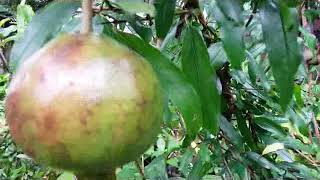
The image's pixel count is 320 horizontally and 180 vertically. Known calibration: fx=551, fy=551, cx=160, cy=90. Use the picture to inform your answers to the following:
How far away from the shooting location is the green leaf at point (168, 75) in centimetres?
66

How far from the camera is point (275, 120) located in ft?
4.03

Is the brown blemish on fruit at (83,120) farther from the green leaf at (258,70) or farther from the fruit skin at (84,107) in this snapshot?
the green leaf at (258,70)

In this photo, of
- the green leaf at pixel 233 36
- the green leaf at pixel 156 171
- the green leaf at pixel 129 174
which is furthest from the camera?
the green leaf at pixel 129 174

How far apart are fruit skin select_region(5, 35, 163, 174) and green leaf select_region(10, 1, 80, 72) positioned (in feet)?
0.71

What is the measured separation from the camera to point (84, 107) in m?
0.43

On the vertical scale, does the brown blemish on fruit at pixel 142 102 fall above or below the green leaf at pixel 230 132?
above

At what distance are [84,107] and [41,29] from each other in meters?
0.31

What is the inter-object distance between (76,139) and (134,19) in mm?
496

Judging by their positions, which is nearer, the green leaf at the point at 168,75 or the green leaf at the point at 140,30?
the green leaf at the point at 168,75

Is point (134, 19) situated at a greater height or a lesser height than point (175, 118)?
greater

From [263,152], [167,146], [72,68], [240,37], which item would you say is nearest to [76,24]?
[240,37]

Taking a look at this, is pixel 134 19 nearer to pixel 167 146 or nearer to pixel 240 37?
pixel 240 37

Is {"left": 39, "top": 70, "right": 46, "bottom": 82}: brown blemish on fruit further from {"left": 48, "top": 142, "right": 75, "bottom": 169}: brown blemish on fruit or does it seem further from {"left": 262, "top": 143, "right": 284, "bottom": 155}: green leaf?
{"left": 262, "top": 143, "right": 284, "bottom": 155}: green leaf

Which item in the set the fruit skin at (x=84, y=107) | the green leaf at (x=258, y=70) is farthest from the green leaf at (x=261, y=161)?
the fruit skin at (x=84, y=107)
